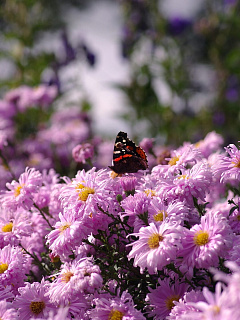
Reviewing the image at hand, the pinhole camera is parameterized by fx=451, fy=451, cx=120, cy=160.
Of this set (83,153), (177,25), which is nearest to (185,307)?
(83,153)

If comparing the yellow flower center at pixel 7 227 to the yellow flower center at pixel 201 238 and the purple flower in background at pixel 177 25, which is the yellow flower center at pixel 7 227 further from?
the purple flower in background at pixel 177 25

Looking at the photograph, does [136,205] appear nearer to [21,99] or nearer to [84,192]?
[84,192]

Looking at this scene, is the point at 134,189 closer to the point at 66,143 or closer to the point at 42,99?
the point at 66,143

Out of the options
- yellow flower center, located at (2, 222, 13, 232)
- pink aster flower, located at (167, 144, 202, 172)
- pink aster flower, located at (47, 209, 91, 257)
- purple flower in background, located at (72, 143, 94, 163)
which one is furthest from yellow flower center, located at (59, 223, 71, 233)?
purple flower in background, located at (72, 143, 94, 163)

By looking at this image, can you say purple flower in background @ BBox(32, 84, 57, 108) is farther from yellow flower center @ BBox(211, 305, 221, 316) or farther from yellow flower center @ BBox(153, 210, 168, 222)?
yellow flower center @ BBox(211, 305, 221, 316)

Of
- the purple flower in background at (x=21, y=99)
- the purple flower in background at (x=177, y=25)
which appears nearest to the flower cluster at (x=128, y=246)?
the purple flower in background at (x=21, y=99)

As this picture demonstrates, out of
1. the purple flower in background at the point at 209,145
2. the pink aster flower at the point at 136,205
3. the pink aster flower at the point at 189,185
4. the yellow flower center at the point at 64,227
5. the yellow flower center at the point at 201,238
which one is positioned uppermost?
the purple flower in background at the point at 209,145
